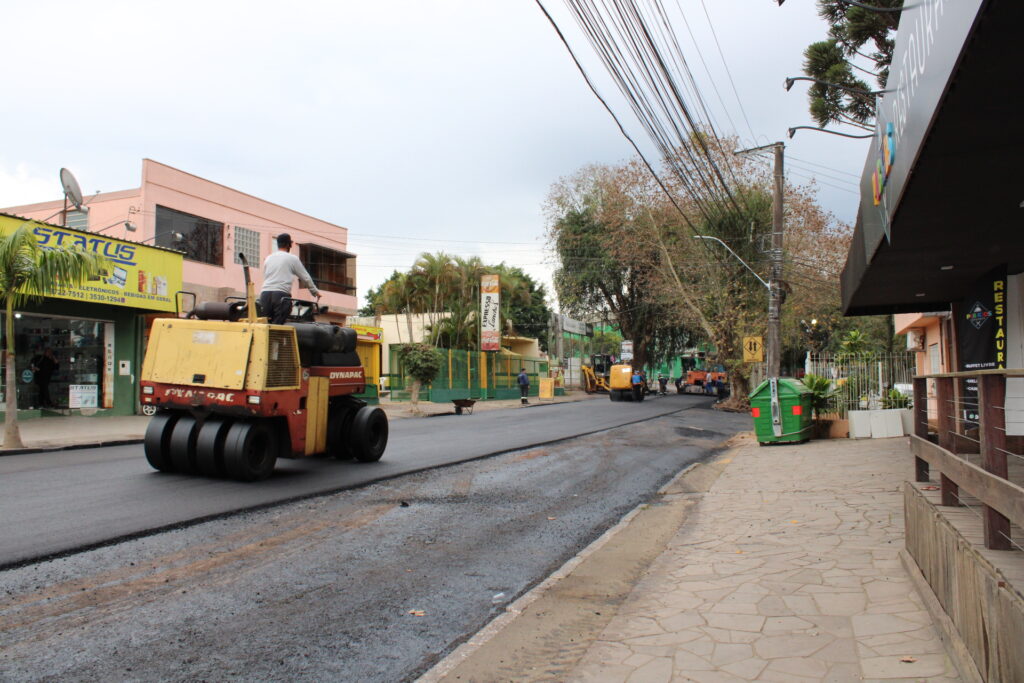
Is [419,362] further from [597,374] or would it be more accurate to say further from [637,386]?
[597,374]

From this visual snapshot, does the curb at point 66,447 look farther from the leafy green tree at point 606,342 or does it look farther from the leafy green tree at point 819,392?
the leafy green tree at point 606,342

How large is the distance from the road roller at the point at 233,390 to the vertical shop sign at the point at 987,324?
339 inches

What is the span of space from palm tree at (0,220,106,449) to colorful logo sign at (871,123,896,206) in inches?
467

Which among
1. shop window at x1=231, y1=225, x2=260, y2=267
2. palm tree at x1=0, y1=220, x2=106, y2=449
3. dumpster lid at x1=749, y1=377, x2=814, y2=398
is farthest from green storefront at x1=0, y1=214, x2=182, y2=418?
dumpster lid at x1=749, y1=377, x2=814, y2=398

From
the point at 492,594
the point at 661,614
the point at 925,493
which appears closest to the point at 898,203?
the point at 925,493

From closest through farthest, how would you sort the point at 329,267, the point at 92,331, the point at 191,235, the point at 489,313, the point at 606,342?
the point at 92,331 < the point at 191,235 < the point at 329,267 < the point at 489,313 < the point at 606,342

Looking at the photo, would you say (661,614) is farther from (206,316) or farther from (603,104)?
(603,104)

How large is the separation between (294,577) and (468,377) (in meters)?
30.7

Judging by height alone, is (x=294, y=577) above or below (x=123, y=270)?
below

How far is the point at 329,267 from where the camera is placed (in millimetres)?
33844

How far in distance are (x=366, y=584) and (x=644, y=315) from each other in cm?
4234

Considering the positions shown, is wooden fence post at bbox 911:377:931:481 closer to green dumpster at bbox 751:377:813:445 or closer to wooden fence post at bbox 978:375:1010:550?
wooden fence post at bbox 978:375:1010:550

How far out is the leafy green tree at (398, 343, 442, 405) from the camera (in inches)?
970

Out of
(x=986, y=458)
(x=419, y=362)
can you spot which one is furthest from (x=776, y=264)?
(x=986, y=458)
